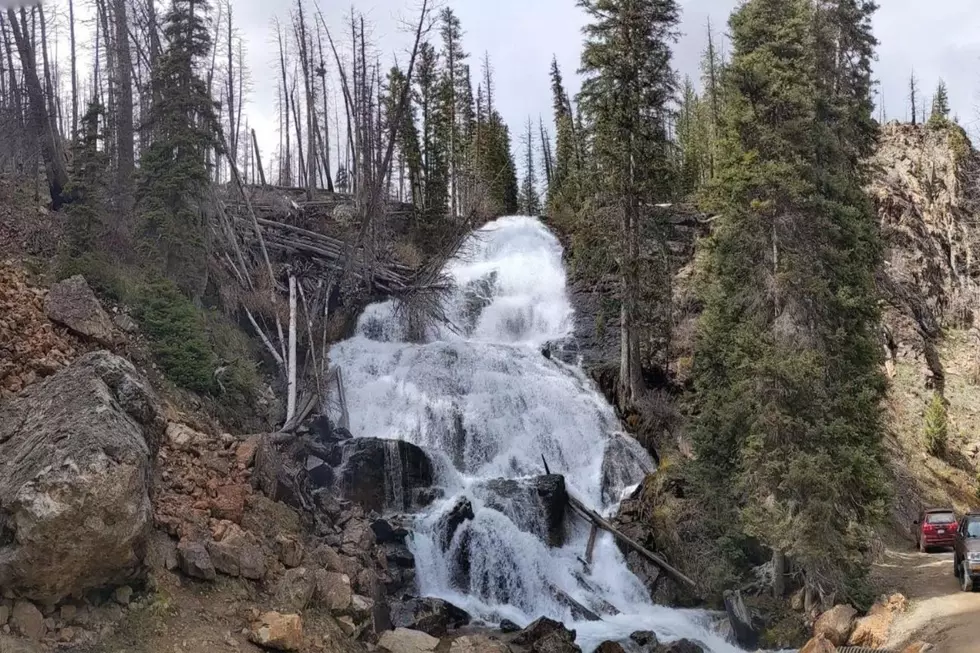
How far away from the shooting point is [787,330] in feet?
49.2

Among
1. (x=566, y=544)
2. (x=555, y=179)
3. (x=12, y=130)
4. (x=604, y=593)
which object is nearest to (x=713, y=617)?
(x=604, y=593)

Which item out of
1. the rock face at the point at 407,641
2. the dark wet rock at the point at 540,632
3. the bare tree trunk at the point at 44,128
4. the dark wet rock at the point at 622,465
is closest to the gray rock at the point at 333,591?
the rock face at the point at 407,641

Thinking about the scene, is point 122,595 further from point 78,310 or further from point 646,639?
point 646,639

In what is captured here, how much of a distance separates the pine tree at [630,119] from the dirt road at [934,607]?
28.8 feet

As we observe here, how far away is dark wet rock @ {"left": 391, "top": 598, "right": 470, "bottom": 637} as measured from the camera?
40.3 ft

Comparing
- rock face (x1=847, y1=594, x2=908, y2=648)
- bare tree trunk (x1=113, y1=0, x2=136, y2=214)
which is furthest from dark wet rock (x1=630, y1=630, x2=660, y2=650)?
bare tree trunk (x1=113, y1=0, x2=136, y2=214)

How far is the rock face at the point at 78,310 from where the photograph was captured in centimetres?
1079

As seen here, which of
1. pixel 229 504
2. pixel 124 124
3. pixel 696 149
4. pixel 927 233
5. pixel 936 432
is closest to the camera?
pixel 229 504

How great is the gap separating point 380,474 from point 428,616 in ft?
15.6

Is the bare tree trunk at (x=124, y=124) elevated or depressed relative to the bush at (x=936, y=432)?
elevated

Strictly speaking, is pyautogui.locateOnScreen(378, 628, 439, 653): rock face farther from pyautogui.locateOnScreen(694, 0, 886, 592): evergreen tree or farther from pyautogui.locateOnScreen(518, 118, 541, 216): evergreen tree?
pyautogui.locateOnScreen(518, 118, 541, 216): evergreen tree

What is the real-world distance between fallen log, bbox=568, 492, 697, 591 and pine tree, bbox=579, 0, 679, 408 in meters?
5.86

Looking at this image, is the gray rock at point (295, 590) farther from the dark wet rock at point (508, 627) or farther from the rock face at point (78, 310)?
the dark wet rock at point (508, 627)

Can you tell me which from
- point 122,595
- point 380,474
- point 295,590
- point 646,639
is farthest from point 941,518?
point 122,595
